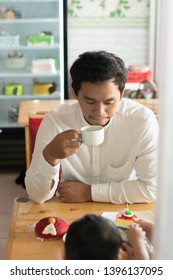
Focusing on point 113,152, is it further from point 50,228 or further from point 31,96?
point 31,96

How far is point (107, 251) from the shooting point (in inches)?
42.6

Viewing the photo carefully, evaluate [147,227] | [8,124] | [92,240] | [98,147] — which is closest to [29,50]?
[8,124]

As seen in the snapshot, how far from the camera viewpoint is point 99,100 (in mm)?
1758

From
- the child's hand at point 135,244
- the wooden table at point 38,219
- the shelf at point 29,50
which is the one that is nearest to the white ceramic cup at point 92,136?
the wooden table at point 38,219

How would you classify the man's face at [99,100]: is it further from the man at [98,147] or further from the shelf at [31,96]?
the shelf at [31,96]

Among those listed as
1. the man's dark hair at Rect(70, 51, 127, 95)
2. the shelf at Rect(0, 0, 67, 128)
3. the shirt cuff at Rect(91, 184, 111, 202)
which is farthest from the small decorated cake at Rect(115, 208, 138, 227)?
the shelf at Rect(0, 0, 67, 128)

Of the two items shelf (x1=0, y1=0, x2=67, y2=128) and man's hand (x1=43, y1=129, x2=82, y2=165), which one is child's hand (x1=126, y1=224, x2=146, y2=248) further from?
shelf (x1=0, y1=0, x2=67, y2=128)

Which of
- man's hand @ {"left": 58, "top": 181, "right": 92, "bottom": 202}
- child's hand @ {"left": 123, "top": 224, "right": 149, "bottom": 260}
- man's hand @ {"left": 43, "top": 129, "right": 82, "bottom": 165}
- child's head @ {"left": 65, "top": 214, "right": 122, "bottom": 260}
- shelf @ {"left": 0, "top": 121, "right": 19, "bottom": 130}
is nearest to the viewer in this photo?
child's head @ {"left": 65, "top": 214, "right": 122, "bottom": 260}

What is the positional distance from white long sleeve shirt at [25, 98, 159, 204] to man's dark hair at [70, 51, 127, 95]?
0.49 feet

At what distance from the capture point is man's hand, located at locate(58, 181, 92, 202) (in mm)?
1789

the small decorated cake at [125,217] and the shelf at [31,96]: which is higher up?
the small decorated cake at [125,217]

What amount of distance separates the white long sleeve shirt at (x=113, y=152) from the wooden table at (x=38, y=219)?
0.25 feet

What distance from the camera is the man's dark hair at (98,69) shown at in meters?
1.76
